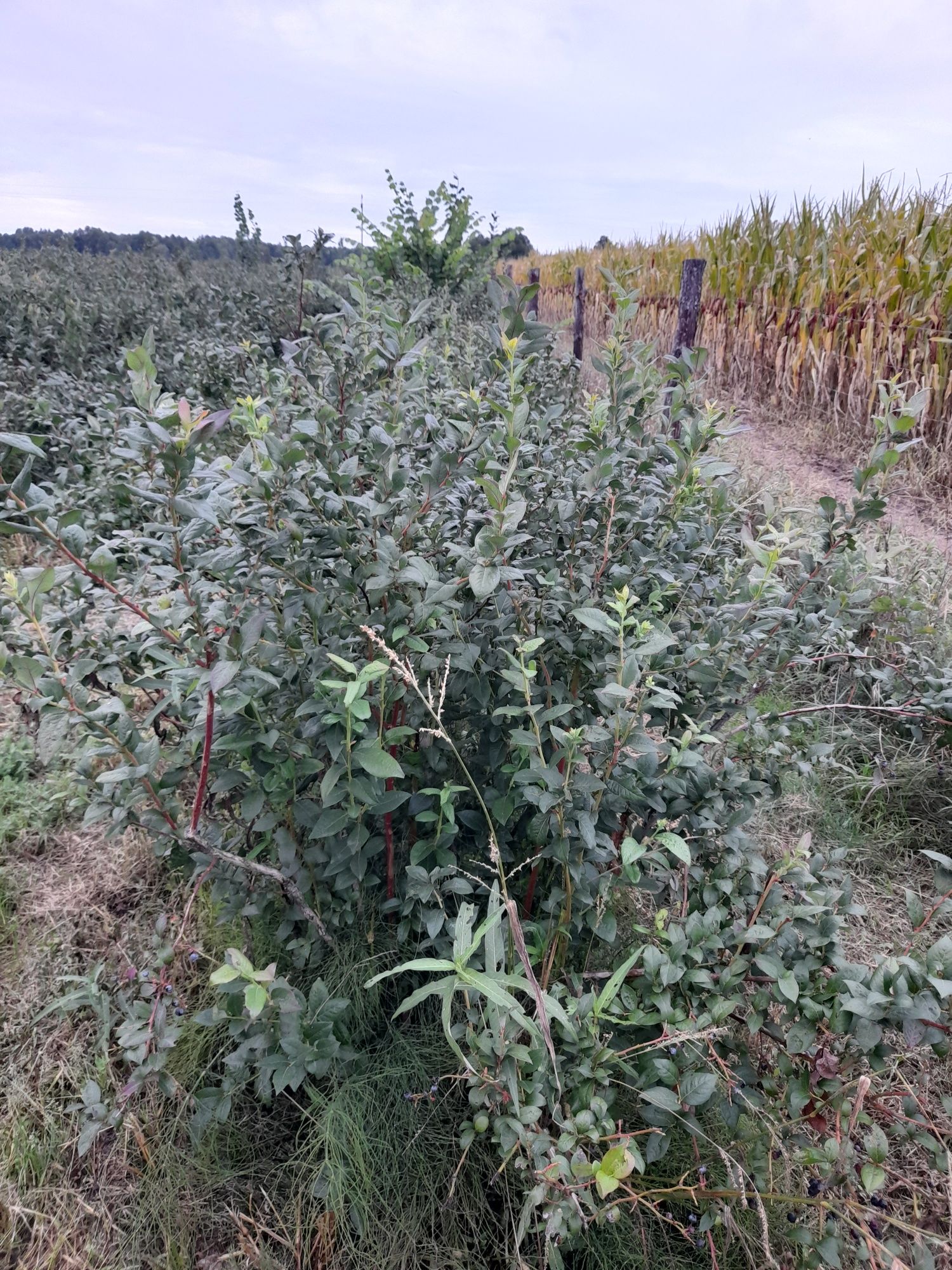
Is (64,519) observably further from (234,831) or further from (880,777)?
(880,777)

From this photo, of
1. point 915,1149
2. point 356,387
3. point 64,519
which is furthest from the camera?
point 356,387

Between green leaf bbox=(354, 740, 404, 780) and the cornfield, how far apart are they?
5.64m

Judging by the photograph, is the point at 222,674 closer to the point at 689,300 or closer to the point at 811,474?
the point at 689,300

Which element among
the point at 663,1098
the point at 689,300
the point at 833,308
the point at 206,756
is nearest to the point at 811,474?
the point at 689,300

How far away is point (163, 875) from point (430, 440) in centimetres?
142

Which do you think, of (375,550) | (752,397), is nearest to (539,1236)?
(375,550)

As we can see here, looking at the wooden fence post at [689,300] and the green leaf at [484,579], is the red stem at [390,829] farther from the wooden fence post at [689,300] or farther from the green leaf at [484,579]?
the wooden fence post at [689,300]

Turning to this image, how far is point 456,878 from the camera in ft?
4.58

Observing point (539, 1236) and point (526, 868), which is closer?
point (539, 1236)

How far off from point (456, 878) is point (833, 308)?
775cm

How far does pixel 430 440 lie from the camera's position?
188cm

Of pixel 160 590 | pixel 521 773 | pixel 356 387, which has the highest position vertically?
pixel 356 387

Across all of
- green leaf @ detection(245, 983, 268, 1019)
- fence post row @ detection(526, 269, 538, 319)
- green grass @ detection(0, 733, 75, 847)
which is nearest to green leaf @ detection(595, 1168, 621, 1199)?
green leaf @ detection(245, 983, 268, 1019)

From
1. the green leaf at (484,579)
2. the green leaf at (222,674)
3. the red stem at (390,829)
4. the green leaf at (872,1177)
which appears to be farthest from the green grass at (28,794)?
the green leaf at (872,1177)
